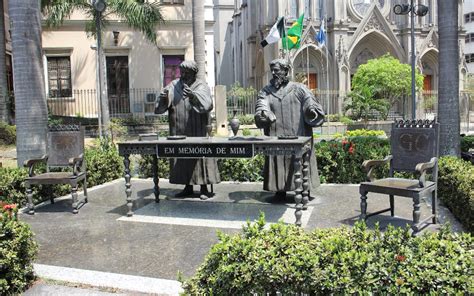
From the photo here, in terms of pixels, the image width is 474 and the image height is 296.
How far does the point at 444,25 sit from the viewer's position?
831 cm

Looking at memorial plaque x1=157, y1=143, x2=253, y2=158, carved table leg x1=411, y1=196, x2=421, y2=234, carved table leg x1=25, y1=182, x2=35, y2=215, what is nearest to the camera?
carved table leg x1=411, y1=196, x2=421, y2=234

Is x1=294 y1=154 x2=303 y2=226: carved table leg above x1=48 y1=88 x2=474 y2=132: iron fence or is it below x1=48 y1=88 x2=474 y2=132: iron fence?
below

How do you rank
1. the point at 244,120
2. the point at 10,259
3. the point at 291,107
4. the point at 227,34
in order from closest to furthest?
the point at 10,259, the point at 291,107, the point at 244,120, the point at 227,34

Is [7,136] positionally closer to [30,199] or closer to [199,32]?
[199,32]

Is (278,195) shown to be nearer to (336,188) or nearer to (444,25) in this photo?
(336,188)

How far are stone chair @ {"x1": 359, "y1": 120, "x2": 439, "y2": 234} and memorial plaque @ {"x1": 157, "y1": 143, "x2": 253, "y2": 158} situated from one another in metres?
1.57

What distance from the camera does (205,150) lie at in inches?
237

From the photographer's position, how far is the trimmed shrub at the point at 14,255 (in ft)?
12.3

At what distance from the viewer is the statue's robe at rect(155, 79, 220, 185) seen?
23.6 ft

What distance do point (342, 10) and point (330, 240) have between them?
33.0 metres

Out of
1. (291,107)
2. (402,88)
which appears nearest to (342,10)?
(402,88)

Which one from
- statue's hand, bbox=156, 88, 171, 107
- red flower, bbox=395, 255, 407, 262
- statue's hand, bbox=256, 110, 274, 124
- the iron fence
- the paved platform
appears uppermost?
the iron fence

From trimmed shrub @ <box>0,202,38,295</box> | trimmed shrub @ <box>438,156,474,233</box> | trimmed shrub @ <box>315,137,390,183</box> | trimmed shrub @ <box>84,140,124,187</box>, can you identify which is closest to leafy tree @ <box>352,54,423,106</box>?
trimmed shrub @ <box>315,137,390,183</box>

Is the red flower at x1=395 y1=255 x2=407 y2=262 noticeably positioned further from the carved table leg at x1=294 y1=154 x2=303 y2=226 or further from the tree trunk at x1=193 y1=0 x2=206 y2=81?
the tree trunk at x1=193 y1=0 x2=206 y2=81
